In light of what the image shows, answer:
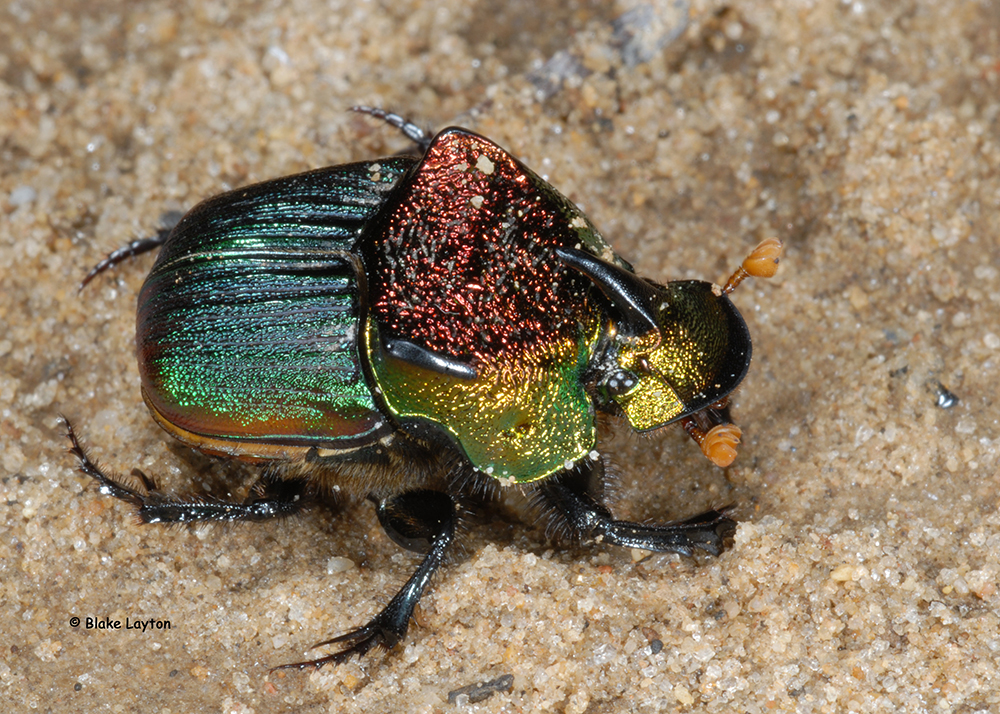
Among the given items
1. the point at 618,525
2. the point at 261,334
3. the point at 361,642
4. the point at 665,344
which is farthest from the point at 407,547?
the point at 665,344

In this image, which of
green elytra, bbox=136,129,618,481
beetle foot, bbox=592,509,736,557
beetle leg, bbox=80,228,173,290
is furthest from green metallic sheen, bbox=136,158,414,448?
beetle foot, bbox=592,509,736,557

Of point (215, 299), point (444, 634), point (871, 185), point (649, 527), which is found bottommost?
point (444, 634)

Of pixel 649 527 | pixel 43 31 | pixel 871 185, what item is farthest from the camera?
pixel 43 31

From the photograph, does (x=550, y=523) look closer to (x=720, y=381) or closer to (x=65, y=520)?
(x=720, y=381)

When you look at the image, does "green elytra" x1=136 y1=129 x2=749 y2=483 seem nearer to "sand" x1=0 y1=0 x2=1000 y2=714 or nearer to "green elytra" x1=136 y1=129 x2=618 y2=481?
"green elytra" x1=136 y1=129 x2=618 y2=481

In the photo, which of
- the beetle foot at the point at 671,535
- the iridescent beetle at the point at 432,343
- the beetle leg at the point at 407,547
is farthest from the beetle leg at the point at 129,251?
the beetle foot at the point at 671,535

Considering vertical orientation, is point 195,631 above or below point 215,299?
below

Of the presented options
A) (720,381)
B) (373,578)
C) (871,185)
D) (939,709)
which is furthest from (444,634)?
(871,185)

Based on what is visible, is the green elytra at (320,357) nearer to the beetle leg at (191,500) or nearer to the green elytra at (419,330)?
the green elytra at (419,330)
